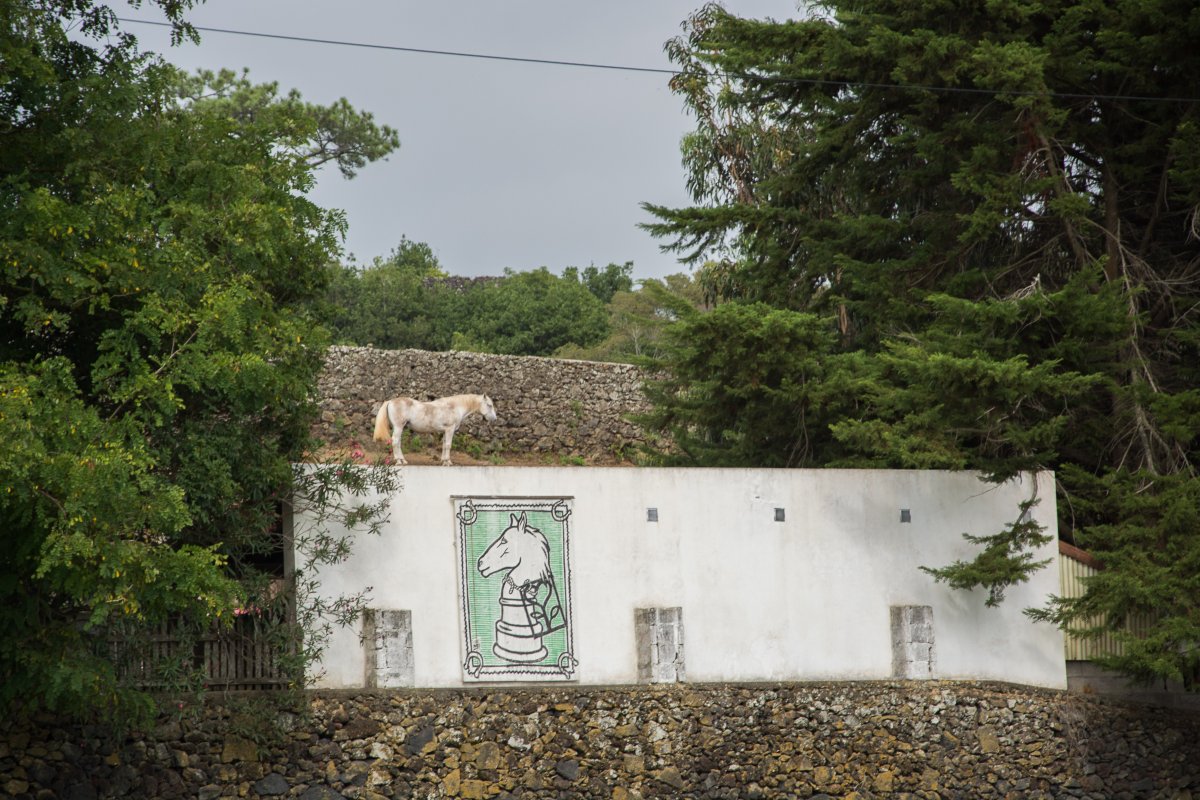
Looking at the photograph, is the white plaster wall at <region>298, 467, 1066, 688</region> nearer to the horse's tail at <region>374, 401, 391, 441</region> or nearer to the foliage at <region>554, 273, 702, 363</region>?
the horse's tail at <region>374, 401, 391, 441</region>

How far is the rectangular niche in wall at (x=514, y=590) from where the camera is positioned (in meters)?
15.4

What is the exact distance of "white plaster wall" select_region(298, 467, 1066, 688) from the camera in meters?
15.3

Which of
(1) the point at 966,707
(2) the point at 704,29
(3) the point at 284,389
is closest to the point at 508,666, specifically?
(3) the point at 284,389

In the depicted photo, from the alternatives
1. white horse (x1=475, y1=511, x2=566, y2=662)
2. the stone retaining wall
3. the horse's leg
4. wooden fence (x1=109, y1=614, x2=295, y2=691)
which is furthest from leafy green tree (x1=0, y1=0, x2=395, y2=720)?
the horse's leg

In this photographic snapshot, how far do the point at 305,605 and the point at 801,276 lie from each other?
8764 mm

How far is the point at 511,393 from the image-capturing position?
27906 millimetres

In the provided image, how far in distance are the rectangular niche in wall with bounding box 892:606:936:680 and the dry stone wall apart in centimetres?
1083

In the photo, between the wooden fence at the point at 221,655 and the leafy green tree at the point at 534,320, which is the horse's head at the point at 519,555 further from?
the leafy green tree at the point at 534,320

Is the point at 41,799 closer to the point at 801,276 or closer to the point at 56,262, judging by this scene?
the point at 56,262

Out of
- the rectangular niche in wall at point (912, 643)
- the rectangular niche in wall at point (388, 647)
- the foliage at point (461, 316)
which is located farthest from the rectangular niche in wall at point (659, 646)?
the foliage at point (461, 316)

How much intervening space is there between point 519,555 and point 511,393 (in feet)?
40.8

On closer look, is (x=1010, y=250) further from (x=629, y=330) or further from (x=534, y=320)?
(x=534, y=320)

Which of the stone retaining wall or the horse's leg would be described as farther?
the horse's leg

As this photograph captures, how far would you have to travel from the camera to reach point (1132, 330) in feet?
58.1
